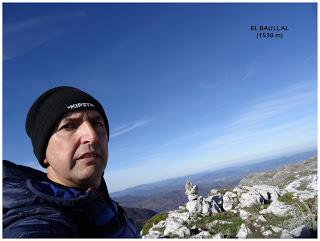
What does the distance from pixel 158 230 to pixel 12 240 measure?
21623mm

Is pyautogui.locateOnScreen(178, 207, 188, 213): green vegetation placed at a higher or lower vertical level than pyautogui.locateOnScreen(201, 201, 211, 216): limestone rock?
lower

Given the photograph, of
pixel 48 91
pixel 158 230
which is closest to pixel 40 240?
pixel 48 91

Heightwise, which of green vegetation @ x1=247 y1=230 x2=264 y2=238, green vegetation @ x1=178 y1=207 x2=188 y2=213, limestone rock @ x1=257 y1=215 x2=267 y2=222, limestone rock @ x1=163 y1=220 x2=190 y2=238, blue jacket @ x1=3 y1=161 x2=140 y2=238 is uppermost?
blue jacket @ x1=3 y1=161 x2=140 y2=238

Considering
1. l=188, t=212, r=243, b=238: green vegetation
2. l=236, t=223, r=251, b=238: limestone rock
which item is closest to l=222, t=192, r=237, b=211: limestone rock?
l=188, t=212, r=243, b=238: green vegetation

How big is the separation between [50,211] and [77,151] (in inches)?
40.5

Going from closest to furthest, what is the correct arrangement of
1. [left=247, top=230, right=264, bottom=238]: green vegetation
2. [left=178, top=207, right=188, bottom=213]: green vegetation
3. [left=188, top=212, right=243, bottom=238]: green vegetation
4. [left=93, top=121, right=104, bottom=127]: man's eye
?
[left=93, top=121, right=104, bottom=127]: man's eye → [left=247, top=230, right=264, bottom=238]: green vegetation → [left=188, top=212, right=243, bottom=238]: green vegetation → [left=178, top=207, right=188, bottom=213]: green vegetation

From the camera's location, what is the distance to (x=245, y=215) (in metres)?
23.2

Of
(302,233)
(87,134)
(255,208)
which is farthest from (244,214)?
(87,134)

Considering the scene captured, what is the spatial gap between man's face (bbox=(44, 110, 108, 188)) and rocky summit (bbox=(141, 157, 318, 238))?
33.0 feet

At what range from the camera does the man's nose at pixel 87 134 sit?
14.0 feet

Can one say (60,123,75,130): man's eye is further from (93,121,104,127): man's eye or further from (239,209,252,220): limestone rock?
(239,209,252,220): limestone rock

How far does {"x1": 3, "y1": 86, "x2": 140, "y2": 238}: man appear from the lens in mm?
3225

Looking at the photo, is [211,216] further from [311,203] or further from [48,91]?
[48,91]

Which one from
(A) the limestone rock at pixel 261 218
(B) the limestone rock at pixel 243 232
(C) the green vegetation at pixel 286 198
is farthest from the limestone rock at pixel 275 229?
(C) the green vegetation at pixel 286 198
